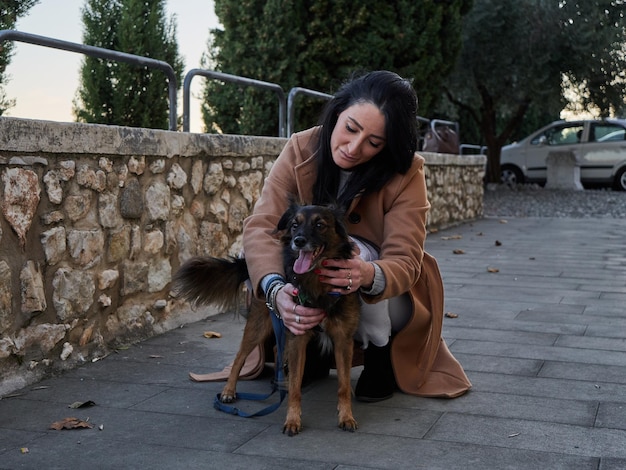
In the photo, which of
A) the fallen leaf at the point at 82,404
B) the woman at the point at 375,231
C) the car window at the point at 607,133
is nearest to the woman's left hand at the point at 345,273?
the woman at the point at 375,231

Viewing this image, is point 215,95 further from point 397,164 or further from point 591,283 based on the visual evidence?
point 397,164

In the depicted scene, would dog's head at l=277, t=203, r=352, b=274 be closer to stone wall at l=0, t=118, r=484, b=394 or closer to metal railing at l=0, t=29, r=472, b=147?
stone wall at l=0, t=118, r=484, b=394

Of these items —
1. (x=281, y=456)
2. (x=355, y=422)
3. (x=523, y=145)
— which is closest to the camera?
(x=281, y=456)

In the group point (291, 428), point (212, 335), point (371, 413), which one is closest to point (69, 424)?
point (291, 428)

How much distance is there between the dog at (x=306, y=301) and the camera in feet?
10.9

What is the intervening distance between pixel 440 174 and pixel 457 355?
305 inches

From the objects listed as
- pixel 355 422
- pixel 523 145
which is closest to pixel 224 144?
pixel 355 422

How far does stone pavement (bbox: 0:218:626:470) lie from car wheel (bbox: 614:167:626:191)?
16614mm

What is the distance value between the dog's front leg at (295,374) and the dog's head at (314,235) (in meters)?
0.33

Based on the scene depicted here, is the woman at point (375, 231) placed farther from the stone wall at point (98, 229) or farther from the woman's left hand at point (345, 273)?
the stone wall at point (98, 229)

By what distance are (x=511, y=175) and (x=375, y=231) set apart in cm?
2002

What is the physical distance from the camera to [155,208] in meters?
5.22

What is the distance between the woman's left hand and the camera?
3.39 metres

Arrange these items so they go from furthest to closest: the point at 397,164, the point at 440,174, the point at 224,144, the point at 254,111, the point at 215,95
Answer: the point at 215,95 → the point at 254,111 → the point at 440,174 → the point at 224,144 → the point at 397,164
